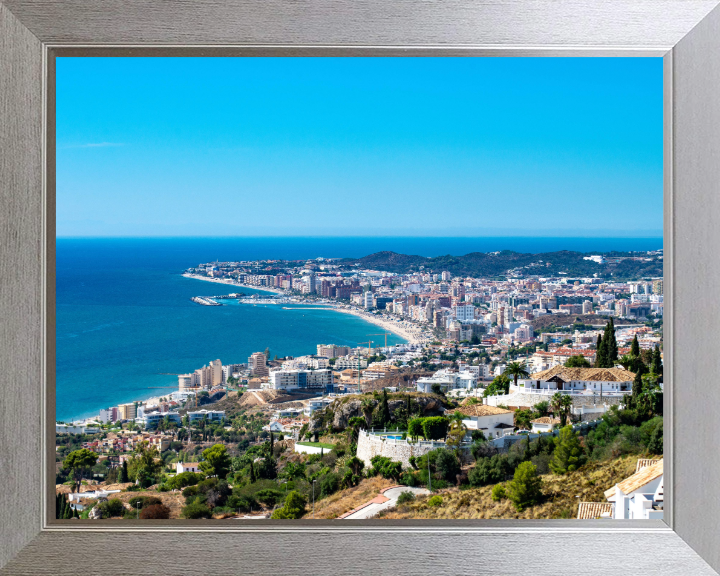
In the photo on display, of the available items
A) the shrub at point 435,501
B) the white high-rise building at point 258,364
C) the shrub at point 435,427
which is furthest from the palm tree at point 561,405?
the white high-rise building at point 258,364

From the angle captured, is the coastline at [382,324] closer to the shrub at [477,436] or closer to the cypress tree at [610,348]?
the shrub at [477,436]

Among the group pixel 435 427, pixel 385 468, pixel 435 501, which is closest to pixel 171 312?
A: pixel 385 468

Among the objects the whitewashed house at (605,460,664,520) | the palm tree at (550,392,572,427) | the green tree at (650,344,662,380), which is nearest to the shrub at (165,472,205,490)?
the whitewashed house at (605,460,664,520)

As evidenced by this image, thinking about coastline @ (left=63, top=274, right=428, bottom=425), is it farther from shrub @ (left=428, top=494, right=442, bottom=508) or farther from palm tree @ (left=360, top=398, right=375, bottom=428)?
shrub @ (left=428, top=494, right=442, bottom=508)

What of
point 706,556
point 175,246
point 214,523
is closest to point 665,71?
point 706,556

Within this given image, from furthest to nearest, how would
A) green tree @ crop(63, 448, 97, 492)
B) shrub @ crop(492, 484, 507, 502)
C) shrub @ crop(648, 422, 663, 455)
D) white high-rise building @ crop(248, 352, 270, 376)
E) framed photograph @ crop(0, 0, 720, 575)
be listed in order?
white high-rise building @ crop(248, 352, 270, 376) → shrub @ crop(492, 484, 507, 502) → green tree @ crop(63, 448, 97, 492) → shrub @ crop(648, 422, 663, 455) → framed photograph @ crop(0, 0, 720, 575)
